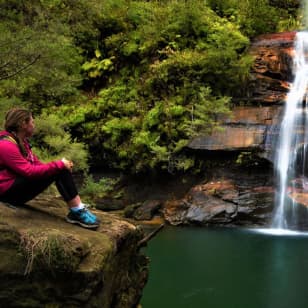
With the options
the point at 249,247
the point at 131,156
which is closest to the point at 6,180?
the point at 249,247

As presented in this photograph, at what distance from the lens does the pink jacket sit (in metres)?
3.45

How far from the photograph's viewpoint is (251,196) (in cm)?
1202

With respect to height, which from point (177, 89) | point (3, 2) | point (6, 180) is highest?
point (3, 2)

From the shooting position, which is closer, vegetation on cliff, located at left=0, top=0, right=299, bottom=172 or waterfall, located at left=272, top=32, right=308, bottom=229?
waterfall, located at left=272, top=32, right=308, bottom=229

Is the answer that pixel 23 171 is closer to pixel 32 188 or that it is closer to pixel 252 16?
pixel 32 188

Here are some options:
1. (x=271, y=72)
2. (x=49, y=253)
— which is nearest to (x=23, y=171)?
(x=49, y=253)

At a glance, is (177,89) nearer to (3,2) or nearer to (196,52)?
(196,52)

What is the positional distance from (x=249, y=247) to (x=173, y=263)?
209cm

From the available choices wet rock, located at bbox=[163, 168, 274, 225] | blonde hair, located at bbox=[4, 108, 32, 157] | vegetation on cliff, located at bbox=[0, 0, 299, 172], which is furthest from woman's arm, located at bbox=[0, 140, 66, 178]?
wet rock, located at bbox=[163, 168, 274, 225]

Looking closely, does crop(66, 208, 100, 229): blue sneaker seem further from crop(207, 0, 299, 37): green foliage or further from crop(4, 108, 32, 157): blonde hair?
crop(207, 0, 299, 37): green foliage

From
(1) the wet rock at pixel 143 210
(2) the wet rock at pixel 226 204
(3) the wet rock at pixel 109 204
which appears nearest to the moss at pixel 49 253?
(2) the wet rock at pixel 226 204

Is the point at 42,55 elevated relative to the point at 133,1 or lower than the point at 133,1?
lower

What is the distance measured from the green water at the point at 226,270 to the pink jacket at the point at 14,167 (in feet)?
11.7

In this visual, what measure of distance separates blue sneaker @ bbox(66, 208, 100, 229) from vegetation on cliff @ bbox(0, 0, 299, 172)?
21.6ft
